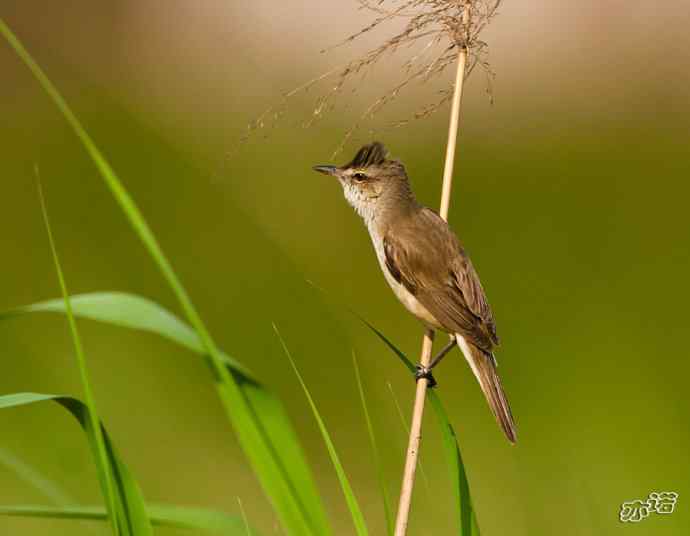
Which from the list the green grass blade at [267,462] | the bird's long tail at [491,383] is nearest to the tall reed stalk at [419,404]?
the bird's long tail at [491,383]

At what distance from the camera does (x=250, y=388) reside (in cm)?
134

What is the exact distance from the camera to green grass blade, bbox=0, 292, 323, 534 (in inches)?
52.0

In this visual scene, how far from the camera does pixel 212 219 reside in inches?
244

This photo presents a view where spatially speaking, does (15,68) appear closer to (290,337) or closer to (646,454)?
(290,337)

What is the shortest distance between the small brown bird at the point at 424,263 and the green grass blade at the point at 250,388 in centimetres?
98

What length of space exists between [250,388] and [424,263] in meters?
1.33

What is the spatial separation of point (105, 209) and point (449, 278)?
4.01 metres

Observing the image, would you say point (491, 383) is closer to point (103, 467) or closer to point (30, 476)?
point (30, 476)

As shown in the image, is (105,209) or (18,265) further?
(105,209)

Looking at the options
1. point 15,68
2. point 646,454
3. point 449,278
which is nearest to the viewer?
point 449,278

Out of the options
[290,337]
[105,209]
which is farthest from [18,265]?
[290,337]

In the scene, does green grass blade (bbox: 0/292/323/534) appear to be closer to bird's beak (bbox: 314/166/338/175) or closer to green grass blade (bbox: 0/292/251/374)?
green grass blade (bbox: 0/292/251/374)

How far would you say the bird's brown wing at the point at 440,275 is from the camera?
2.49m

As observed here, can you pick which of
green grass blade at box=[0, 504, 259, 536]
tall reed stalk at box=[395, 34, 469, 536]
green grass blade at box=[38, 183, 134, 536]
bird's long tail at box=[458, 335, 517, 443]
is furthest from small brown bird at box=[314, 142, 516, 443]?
green grass blade at box=[38, 183, 134, 536]
